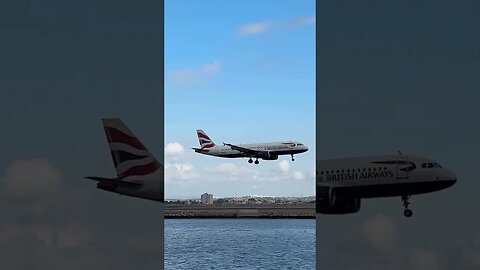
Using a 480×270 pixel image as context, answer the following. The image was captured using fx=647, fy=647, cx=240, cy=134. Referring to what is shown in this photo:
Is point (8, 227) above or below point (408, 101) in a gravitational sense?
below

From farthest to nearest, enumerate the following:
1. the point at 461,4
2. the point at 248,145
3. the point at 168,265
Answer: the point at 248,145, the point at 168,265, the point at 461,4

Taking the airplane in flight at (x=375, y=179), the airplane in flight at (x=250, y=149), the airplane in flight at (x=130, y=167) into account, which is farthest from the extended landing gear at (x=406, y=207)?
the airplane in flight at (x=250, y=149)

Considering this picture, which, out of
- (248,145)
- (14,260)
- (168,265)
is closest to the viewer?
(14,260)

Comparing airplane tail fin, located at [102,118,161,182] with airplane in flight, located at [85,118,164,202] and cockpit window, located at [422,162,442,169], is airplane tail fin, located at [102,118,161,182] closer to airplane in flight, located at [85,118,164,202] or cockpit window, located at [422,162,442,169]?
airplane in flight, located at [85,118,164,202]

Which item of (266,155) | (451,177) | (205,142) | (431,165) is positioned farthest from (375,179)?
(205,142)

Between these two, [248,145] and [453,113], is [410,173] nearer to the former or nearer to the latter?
[453,113]

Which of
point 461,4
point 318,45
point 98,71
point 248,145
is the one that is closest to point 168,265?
point 248,145
